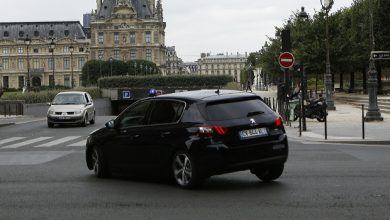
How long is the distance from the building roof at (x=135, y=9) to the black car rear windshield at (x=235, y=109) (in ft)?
542

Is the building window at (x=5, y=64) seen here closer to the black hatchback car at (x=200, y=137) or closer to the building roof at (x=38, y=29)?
the building roof at (x=38, y=29)

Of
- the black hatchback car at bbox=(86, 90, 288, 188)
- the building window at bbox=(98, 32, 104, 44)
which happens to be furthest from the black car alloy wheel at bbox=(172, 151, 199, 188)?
the building window at bbox=(98, 32, 104, 44)

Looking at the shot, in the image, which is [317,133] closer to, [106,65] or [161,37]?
[106,65]

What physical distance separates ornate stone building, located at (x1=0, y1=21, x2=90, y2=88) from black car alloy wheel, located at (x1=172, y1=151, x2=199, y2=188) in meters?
166

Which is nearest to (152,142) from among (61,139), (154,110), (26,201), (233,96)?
(154,110)

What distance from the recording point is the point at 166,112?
10.9 m

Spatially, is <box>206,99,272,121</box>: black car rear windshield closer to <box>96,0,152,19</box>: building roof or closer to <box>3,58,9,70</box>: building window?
<box>96,0,152,19</box>: building roof

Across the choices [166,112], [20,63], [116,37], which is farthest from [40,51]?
[166,112]

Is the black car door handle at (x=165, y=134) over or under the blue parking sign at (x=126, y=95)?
over

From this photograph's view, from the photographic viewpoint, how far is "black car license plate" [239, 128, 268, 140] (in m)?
10.1

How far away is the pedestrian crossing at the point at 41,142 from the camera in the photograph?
1994 centimetres

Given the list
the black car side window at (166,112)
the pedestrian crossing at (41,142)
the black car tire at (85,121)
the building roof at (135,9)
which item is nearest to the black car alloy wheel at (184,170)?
the black car side window at (166,112)

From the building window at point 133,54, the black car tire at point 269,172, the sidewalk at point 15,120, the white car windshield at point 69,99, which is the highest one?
the building window at point 133,54

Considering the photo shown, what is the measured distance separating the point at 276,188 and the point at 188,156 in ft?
4.77
